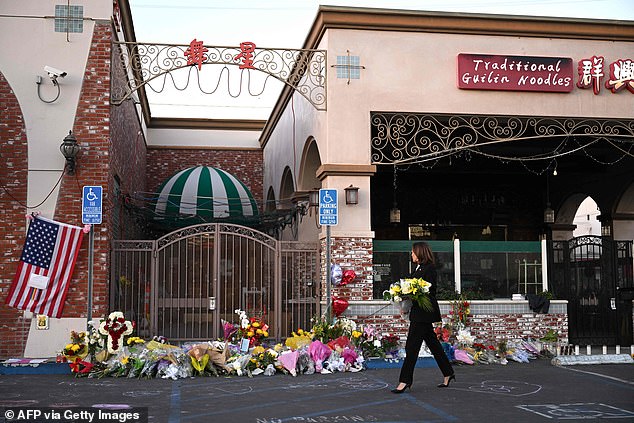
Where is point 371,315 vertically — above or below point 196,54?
below

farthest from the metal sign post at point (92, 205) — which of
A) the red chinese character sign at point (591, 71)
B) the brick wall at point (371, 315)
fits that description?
the red chinese character sign at point (591, 71)

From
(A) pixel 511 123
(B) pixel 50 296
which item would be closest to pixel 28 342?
(B) pixel 50 296

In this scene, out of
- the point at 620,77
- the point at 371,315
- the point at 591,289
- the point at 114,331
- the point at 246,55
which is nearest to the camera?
the point at 114,331

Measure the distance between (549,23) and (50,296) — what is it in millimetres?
10105

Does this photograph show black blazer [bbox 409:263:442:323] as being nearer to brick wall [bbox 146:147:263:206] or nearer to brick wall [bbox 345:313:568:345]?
brick wall [bbox 345:313:568:345]

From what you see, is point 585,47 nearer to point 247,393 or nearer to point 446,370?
point 446,370

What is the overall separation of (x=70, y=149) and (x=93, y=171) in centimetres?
56

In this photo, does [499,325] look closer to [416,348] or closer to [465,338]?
[465,338]

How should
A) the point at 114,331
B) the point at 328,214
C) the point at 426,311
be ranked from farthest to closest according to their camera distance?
the point at 328,214 → the point at 114,331 → the point at 426,311

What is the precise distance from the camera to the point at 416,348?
934 centimetres

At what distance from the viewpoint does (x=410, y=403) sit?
28.0ft

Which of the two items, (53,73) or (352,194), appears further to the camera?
(352,194)

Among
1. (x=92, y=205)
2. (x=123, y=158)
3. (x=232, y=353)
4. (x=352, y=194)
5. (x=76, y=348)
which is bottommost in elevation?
(x=232, y=353)

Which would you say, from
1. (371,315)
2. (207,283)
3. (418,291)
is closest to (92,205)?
(207,283)
